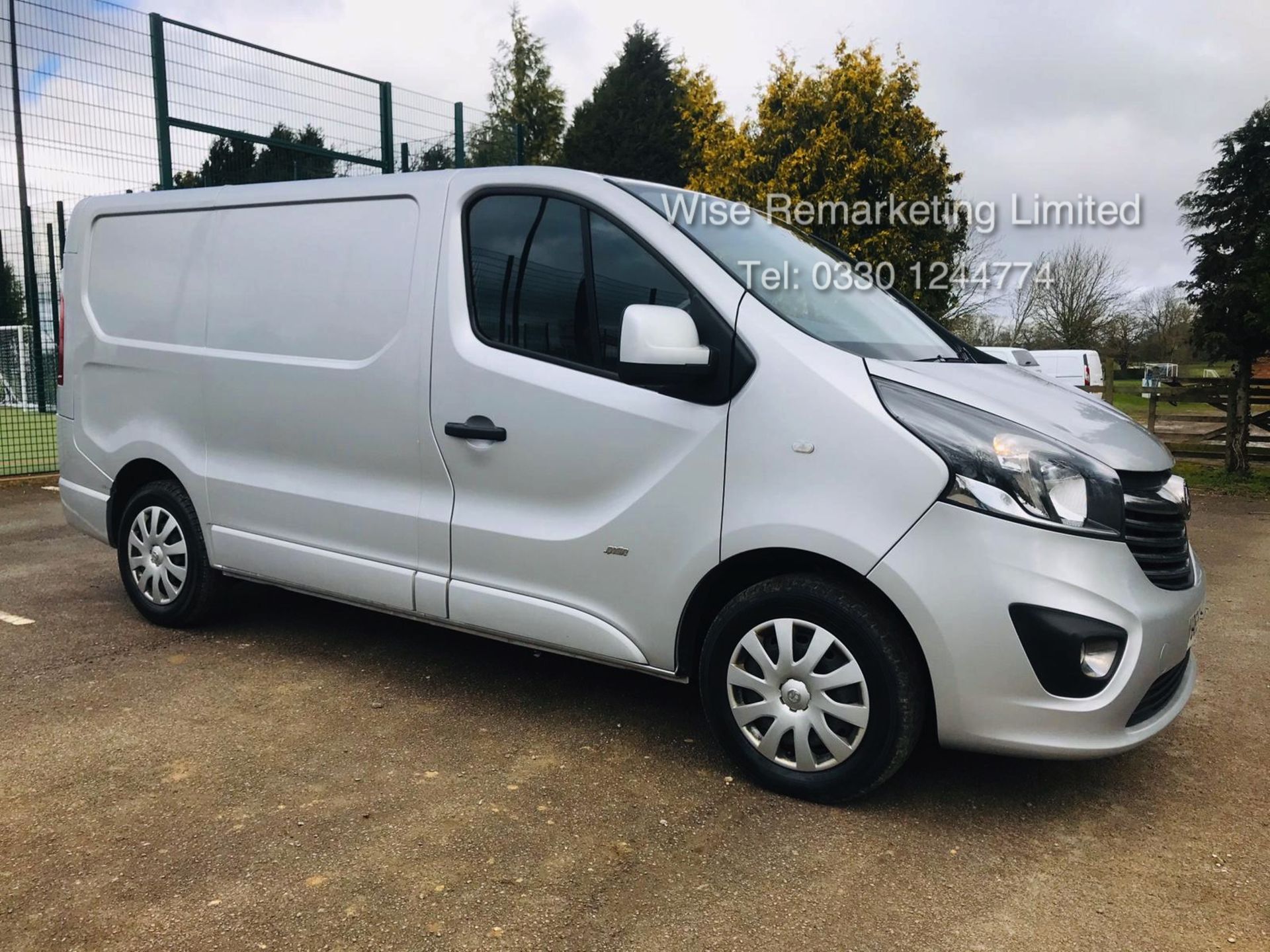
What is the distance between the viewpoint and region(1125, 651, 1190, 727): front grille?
2.90 m

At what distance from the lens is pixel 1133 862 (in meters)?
2.78

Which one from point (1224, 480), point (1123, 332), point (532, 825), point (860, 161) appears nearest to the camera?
point (532, 825)

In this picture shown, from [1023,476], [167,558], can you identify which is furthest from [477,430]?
[167,558]

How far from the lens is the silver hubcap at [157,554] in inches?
183

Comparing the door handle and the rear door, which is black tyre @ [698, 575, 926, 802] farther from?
the door handle

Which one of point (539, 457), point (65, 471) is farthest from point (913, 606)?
point (65, 471)

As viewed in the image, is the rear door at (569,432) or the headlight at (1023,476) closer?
the headlight at (1023,476)

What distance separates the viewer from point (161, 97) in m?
8.00

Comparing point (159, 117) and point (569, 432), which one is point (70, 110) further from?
point (569, 432)

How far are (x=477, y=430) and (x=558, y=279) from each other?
0.60 m

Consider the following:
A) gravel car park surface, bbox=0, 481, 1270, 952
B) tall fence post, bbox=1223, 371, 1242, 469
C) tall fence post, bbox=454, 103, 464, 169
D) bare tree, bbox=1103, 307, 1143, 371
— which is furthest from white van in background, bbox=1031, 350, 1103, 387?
gravel car park surface, bbox=0, 481, 1270, 952

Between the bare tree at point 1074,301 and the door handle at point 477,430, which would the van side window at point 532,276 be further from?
the bare tree at point 1074,301

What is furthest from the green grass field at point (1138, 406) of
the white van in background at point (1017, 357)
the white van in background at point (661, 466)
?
the white van in background at point (661, 466)

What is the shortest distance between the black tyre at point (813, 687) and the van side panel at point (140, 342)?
2.67 meters
